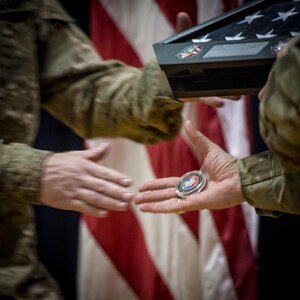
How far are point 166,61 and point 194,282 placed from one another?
31.7 inches

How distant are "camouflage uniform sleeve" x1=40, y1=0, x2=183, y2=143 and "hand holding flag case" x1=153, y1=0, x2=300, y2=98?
246 millimetres

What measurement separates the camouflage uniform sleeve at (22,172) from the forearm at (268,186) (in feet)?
0.91

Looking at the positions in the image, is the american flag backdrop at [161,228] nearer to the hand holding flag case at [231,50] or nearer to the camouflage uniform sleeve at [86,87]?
the camouflage uniform sleeve at [86,87]

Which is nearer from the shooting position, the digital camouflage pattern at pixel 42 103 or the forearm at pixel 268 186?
the forearm at pixel 268 186

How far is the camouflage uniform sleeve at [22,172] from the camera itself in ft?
2.85

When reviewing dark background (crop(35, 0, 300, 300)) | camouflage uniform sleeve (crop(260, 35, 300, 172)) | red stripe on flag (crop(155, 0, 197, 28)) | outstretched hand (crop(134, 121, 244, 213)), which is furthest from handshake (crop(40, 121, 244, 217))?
red stripe on flag (crop(155, 0, 197, 28))

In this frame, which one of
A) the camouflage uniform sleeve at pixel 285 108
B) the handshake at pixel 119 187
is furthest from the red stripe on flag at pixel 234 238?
the camouflage uniform sleeve at pixel 285 108

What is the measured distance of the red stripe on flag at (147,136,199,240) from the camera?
1.43 m

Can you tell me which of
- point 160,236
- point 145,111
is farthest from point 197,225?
point 145,111

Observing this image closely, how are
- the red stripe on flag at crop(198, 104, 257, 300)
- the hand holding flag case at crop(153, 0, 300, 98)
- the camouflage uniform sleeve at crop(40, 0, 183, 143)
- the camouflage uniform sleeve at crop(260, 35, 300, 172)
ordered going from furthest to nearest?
the red stripe on flag at crop(198, 104, 257, 300), the camouflage uniform sleeve at crop(40, 0, 183, 143), the hand holding flag case at crop(153, 0, 300, 98), the camouflage uniform sleeve at crop(260, 35, 300, 172)

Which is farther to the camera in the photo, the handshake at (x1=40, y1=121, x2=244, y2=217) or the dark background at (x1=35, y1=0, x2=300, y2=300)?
the dark background at (x1=35, y1=0, x2=300, y2=300)

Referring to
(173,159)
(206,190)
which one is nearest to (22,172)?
(206,190)

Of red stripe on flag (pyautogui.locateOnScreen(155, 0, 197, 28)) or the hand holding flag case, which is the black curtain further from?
the hand holding flag case

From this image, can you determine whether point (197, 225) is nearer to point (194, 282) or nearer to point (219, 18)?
point (194, 282)
